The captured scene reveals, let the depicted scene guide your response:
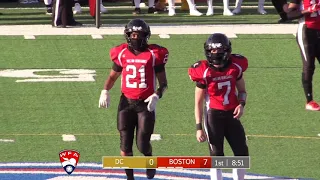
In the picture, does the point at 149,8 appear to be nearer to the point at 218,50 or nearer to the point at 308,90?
the point at 308,90

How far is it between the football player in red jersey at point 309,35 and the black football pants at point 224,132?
440 centimetres

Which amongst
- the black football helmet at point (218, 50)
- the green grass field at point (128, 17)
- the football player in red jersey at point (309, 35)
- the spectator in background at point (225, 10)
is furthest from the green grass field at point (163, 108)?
the spectator in background at point (225, 10)

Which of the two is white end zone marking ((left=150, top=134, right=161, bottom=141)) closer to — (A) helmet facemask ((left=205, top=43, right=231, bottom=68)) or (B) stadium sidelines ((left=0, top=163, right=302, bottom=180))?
(B) stadium sidelines ((left=0, top=163, right=302, bottom=180))

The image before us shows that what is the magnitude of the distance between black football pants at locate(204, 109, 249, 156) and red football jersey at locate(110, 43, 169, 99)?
87 cm

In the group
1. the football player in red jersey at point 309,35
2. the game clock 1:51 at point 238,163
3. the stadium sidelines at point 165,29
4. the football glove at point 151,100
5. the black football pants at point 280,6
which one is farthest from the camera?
the black football pants at point 280,6

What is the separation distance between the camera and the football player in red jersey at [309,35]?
628 inches

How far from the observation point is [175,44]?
21.4 metres

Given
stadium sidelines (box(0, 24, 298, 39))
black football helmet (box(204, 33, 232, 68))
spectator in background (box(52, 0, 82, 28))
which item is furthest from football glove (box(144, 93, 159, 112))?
spectator in background (box(52, 0, 82, 28))

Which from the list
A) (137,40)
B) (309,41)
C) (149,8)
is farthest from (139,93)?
(149,8)

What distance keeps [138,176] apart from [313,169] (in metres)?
1.90

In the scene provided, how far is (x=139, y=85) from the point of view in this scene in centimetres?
1228

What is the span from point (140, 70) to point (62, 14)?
1104 centimetres

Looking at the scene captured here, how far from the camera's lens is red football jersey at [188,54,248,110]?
1162cm

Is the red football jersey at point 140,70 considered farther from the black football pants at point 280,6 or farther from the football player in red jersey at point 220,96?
the black football pants at point 280,6
